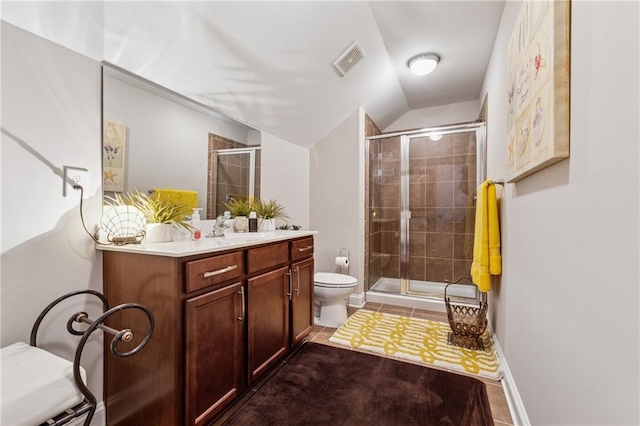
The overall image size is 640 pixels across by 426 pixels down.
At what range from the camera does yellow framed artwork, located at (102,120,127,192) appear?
146 cm

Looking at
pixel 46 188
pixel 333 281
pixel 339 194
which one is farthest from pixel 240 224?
pixel 339 194

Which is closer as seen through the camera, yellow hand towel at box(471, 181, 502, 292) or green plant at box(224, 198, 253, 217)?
yellow hand towel at box(471, 181, 502, 292)

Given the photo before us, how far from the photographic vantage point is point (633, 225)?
0.62m

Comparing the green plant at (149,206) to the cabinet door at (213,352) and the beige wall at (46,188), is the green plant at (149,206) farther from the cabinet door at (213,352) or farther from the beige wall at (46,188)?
the cabinet door at (213,352)

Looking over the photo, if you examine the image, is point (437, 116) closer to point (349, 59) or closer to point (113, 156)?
point (349, 59)

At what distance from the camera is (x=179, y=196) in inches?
72.8

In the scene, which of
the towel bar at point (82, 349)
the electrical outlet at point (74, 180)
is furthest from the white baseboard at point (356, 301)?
the electrical outlet at point (74, 180)

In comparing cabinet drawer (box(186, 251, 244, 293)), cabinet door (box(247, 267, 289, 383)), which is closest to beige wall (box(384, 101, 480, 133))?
cabinet door (box(247, 267, 289, 383))

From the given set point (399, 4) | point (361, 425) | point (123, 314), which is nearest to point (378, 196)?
point (399, 4)

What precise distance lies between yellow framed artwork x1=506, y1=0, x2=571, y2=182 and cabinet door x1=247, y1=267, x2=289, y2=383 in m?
1.49

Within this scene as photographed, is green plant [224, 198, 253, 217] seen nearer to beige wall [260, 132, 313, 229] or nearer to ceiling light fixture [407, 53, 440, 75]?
beige wall [260, 132, 313, 229]

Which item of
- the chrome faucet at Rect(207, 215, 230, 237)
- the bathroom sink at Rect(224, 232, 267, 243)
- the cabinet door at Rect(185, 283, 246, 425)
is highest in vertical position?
the chrome faucet at Rect(207, 215, 230, 237)

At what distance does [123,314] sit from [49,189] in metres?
0.65

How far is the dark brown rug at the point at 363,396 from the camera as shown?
1.46m
